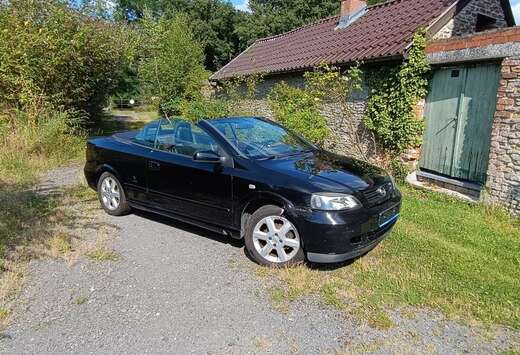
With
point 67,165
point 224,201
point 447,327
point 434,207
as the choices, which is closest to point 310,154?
point 224,201

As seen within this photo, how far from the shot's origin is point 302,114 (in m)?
10.5

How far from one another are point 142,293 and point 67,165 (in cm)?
758

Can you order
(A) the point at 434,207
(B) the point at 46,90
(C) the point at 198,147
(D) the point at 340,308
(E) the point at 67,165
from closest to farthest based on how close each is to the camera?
(D) the point at 340,308, (C) the point at 198,147, (A) the point at 434,207, (E) the point at 67,165, (B) the point at 46,90

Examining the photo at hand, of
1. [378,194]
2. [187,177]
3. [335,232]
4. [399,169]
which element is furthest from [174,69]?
[335,232]

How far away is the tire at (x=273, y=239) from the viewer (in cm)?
407

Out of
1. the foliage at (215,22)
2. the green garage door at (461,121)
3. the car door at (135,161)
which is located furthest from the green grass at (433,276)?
the foliage at (215,22)

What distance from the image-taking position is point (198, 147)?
486 cm

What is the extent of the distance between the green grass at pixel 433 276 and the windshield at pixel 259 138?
145 centimetres

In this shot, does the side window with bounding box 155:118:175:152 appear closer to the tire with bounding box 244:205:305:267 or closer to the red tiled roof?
the tire with bounding box 244:205:305:267

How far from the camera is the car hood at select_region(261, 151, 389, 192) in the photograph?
4.04 meters

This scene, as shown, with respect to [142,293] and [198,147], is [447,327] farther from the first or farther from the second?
[198,147]

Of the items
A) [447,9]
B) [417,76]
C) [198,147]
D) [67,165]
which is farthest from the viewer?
[67,165]

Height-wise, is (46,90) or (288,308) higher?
(46,90)

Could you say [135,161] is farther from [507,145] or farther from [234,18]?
[234,18]
